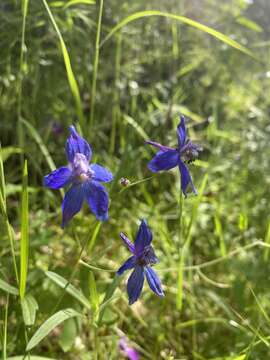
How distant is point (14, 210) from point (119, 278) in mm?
1020

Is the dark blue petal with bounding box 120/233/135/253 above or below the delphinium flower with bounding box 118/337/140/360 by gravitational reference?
above

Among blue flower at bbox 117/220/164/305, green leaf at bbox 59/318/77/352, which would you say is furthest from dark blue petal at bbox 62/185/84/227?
green leaf at bbox 59/318/77/352

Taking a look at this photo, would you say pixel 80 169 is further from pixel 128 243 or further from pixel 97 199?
pixel 128 243

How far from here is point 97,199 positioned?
2.94ft

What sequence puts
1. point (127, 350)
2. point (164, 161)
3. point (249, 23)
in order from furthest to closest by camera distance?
point (249, 23) < point (127, 350) < point (164, 161)

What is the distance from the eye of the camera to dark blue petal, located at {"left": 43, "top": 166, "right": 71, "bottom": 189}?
886mm

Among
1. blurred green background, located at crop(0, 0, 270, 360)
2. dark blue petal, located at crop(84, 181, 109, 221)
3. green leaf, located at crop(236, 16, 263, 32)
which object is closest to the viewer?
dark blue petal, located at crop(84, 181, 109, 221)

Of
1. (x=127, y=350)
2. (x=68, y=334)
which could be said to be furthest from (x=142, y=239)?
(x=127, y=350)

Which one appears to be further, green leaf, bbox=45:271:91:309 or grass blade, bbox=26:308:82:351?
green leaf, bbox=45:271:91:309

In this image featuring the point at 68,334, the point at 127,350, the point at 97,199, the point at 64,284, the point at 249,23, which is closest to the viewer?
the point at 97,199

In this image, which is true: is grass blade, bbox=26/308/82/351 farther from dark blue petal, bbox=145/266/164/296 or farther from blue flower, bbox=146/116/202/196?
blue flower, bbox=146/116/202/196

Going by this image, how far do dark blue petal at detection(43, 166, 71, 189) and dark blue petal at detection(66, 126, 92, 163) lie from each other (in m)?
0.02

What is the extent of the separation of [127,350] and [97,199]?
717mm

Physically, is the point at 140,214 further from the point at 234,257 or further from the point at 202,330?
the point at 202,330
